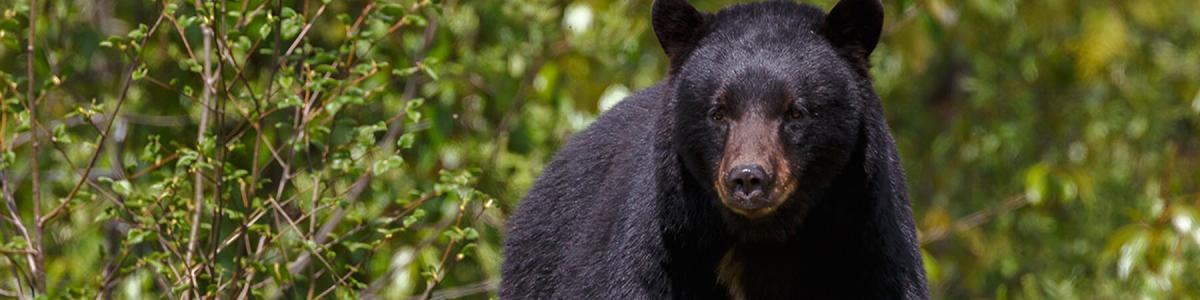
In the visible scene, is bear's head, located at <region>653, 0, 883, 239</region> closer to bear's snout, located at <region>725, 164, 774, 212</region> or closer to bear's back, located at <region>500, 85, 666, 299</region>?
bear's snout, located at <region>725, 164, 774, 212</region>

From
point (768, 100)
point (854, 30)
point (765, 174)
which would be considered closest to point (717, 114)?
point (768, 100)

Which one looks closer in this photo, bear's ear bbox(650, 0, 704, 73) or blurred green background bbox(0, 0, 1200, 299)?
bear's ear bbox(650, 0, 704, 73)

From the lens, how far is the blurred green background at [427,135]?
5707mm

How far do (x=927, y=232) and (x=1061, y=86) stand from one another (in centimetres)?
407

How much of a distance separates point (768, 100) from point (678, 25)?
1.35 feet

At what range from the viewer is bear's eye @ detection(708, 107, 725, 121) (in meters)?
4.91

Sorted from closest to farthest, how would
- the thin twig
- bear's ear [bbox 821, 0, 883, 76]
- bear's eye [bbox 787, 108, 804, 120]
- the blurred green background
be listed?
bear's eye [bbox 787, 108, 804, 120], bear's ear [bbox 821, 0, 883, 76], the thin twig, the blurred green background

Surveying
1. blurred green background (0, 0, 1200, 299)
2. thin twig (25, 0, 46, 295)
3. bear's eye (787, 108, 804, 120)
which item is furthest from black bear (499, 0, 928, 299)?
thin twig (25, 0, 46, 295)

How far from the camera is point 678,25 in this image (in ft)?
16.9

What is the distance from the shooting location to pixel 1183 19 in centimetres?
1361

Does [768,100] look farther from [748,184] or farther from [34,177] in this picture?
[34,177]

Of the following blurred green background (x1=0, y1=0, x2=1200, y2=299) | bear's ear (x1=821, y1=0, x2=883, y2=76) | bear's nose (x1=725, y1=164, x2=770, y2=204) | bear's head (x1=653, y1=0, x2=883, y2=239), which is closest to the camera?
bear's nose (x1=725, y1=164, x2=770, y2=204)

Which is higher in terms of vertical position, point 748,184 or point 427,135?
point 748,184

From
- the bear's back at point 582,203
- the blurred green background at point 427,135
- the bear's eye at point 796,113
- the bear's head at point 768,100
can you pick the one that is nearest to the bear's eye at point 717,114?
the bear's head at point 768,100
